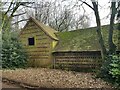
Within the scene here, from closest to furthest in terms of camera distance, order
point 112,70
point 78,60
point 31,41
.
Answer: point 112,70 → point 78,60 → point 31,41

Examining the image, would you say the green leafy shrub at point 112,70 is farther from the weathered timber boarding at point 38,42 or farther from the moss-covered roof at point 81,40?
the weathered timber boarding at point 38,42

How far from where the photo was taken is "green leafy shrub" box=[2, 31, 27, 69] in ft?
62.6

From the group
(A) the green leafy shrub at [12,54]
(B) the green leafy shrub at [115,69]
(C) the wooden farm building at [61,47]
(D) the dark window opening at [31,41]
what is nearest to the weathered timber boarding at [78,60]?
(C) the wooden farm building at [61,47]

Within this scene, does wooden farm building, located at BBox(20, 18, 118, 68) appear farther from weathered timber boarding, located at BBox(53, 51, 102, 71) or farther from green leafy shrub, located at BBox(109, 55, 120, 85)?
green leafy shrub, located at BBox(109, 55, 120, 85)

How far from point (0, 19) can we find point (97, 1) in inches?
590

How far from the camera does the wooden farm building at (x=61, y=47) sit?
1717cm

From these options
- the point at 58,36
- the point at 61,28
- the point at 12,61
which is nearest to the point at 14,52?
the point at 12,61

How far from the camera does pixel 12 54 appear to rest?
19453 millimetres

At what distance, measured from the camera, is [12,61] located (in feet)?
63.2

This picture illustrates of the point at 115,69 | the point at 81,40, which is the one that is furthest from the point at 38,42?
the point at 115,69

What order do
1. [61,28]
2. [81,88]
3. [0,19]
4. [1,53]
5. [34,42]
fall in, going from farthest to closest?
[61,28], [0,19], [34,42], [1,53], [81,88]

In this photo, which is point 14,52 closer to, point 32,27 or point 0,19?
point 32,27

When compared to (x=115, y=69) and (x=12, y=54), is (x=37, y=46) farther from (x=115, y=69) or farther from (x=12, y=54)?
(x=115, y=69)

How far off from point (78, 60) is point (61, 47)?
2.64 meters
